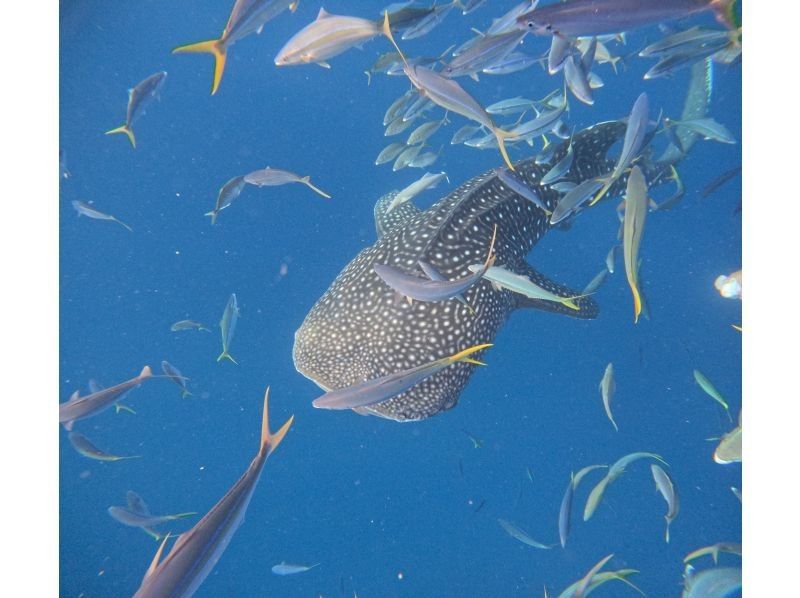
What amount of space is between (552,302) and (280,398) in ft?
17.4

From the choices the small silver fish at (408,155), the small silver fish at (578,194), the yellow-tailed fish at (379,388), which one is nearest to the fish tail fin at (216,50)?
the yellow-tailed fish at (379,388)

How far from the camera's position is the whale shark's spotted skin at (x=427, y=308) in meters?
4.84

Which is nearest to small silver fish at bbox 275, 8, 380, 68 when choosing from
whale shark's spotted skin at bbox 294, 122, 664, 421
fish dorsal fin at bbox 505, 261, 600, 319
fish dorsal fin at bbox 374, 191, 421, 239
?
whale shark's spotted skin at bbox 294, 122, 664, 421

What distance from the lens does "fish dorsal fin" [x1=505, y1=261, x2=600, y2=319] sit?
211 inches

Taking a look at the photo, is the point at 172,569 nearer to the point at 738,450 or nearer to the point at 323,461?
the point at 738,450

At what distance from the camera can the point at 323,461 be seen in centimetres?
891

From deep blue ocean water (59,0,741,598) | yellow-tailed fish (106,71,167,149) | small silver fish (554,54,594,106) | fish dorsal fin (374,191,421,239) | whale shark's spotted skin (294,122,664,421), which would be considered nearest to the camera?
small silver fish (554,54,594,106)

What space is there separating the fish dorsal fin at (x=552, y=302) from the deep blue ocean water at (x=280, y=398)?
3103 mm

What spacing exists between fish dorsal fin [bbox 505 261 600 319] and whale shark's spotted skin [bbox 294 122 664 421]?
2 cm

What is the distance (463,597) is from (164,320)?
7.73 m

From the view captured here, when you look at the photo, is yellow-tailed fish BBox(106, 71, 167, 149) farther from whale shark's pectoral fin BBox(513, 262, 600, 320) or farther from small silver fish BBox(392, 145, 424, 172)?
whale shark's pectoral fin BBox(513, 262, 600, 320)

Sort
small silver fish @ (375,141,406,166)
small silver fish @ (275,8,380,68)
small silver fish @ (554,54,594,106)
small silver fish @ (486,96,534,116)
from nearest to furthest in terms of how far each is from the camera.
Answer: small silver fish @ (275,8,380,68), small silver fish @ (554,54,594,106), small silver fish @ (486,96,534,116), small silver fish @ (375,141,406,166)

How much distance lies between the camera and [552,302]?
5406 millimetres

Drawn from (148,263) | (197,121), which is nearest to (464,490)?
(148,263)
